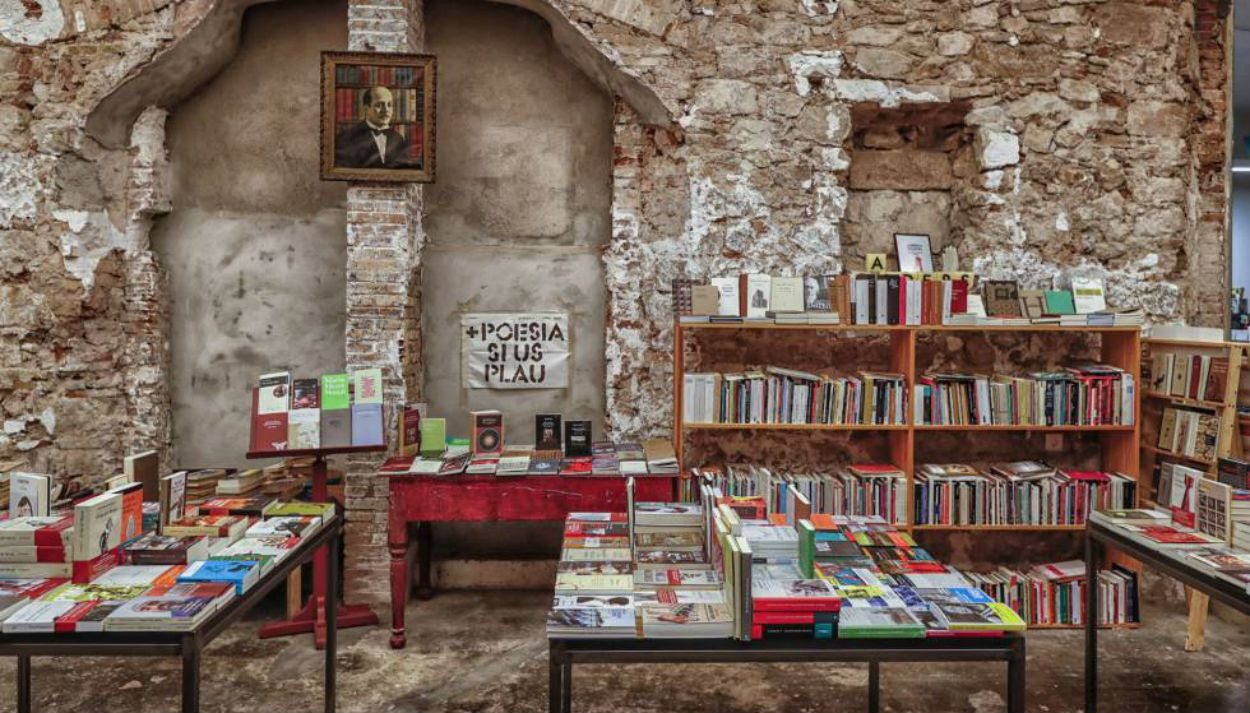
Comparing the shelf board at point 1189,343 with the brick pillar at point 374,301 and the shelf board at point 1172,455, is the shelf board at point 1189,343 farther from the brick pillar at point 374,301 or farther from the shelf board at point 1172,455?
the brick pillar at point 374,301

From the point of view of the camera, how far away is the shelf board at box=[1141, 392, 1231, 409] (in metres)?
4.11

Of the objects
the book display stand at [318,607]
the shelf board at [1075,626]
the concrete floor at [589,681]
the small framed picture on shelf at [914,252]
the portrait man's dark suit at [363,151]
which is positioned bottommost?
the concrete floor at [589,681]

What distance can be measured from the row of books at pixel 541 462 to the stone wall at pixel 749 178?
45 centimetres

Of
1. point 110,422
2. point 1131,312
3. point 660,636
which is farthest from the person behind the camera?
point 110,422

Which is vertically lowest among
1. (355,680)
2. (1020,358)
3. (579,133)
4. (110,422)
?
(355,680)

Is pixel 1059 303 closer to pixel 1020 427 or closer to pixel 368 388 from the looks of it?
pixel 1020 427

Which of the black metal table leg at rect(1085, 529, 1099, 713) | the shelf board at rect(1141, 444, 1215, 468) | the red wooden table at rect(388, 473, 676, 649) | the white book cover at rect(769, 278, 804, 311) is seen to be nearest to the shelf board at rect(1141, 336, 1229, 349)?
the shelf board at rect(1141, 444, 1215, 468)

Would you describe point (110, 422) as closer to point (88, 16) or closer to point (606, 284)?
point (88, 16)

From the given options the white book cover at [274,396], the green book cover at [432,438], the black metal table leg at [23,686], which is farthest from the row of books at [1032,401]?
the black metal table leg at [23,686]

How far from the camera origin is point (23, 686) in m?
3.05

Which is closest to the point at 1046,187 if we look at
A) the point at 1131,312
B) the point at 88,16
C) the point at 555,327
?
the point at 1131,312

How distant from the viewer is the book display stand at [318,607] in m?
3.98

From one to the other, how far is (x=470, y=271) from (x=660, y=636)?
3291 millimetres

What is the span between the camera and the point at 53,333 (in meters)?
4.63
